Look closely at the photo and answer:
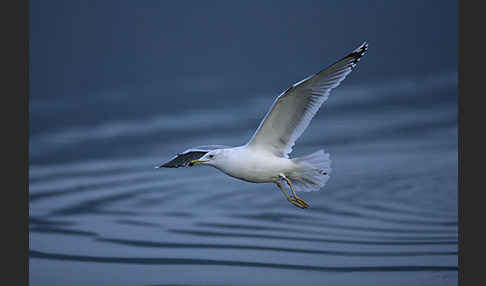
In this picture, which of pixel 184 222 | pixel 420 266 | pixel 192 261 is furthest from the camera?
pixel 184 222

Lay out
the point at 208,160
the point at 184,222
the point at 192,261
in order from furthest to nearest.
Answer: the point at 184,222 < the point at 192,261 < the point at 208,160

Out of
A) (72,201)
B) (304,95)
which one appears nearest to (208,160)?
(304,95)

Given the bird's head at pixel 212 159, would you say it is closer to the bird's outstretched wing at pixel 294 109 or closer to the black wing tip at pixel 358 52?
the bird's outstretched wing at pixel 294 109

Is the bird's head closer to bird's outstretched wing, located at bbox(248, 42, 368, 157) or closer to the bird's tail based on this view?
bird's outstretched wing, located at bbox(248, 42, 368, 157)

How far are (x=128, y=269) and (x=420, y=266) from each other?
1.52m

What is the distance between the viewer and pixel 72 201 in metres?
5.10

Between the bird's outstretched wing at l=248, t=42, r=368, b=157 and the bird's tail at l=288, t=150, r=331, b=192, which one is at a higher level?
the bird's outstretched wing at l=248, t=42, r=368, b=157

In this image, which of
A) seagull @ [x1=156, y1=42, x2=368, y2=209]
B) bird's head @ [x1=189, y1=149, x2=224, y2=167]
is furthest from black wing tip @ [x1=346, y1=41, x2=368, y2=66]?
bird's head @ [x1=189, y1=149, x2=224, y2=167]

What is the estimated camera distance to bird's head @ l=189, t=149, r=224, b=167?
106 inches

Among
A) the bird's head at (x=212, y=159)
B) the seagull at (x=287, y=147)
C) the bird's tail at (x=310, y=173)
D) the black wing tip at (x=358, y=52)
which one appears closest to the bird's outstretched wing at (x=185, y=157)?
the seagull at (x=287, y=147)

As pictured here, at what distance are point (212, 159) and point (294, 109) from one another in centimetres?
36

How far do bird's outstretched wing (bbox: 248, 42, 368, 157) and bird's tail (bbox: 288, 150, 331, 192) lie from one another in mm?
77

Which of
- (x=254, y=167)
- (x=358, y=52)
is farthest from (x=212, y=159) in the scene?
(x=358, y=52)

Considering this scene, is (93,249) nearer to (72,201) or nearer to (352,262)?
(72,201)
